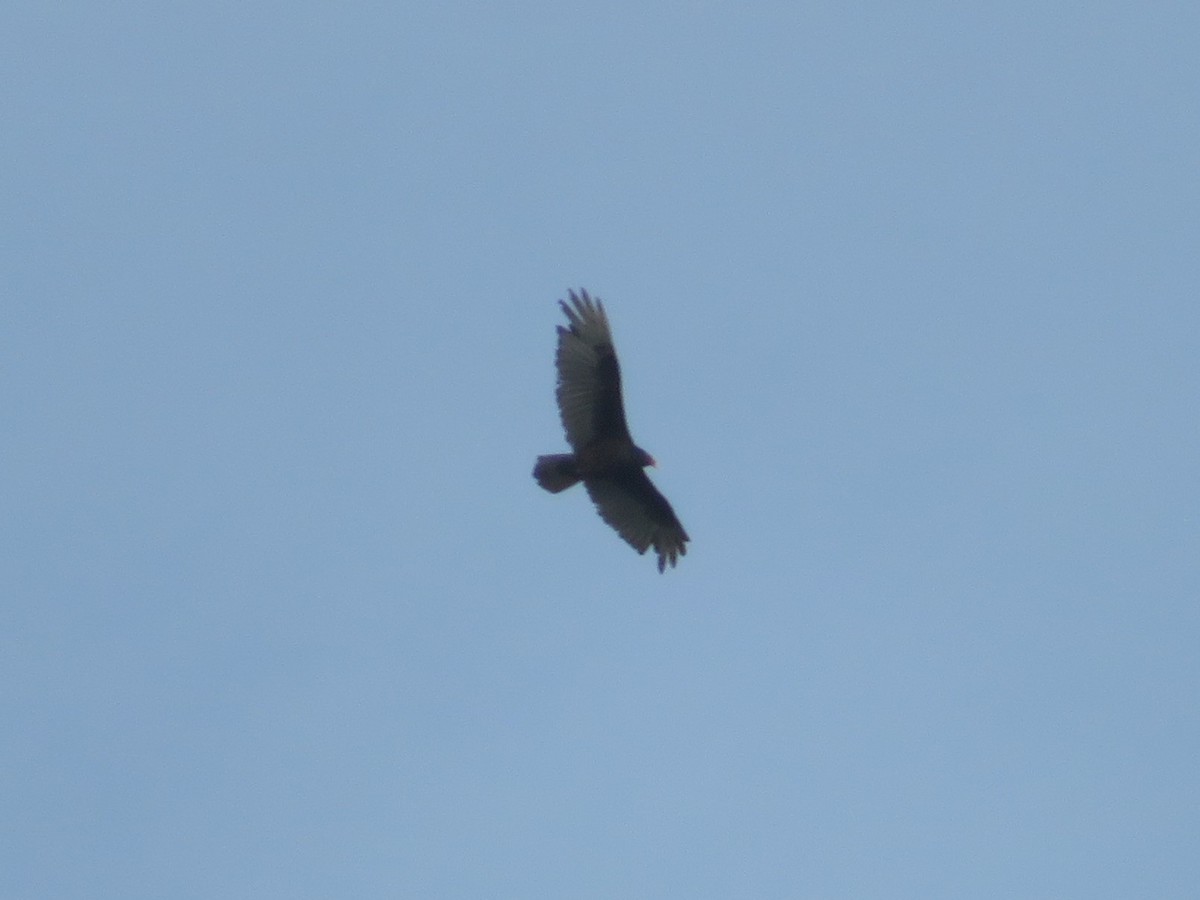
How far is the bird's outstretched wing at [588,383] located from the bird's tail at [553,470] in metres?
0.25

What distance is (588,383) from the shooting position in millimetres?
32375

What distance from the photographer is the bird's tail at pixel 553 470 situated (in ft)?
105

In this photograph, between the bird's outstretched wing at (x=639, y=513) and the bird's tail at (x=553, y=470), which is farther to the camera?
the bird's outstretched wing at (x=639, y=513)

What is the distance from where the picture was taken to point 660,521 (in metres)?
33.5

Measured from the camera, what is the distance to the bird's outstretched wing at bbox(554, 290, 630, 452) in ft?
106

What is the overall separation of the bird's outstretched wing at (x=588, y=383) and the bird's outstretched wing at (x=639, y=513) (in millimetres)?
631

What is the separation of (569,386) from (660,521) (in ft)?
7.25

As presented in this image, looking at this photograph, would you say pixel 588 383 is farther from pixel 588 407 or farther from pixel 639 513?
pixel 639 513

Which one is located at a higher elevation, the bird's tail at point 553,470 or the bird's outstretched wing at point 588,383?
the bird's outstretched wing at point 588,383

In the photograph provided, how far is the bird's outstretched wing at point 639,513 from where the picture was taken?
32963mm

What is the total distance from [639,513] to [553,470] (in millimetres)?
1703

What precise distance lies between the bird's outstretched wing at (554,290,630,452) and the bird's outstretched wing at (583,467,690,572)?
631mm

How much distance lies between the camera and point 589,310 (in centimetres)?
3244

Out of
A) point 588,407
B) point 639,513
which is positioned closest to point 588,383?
point 588,407
